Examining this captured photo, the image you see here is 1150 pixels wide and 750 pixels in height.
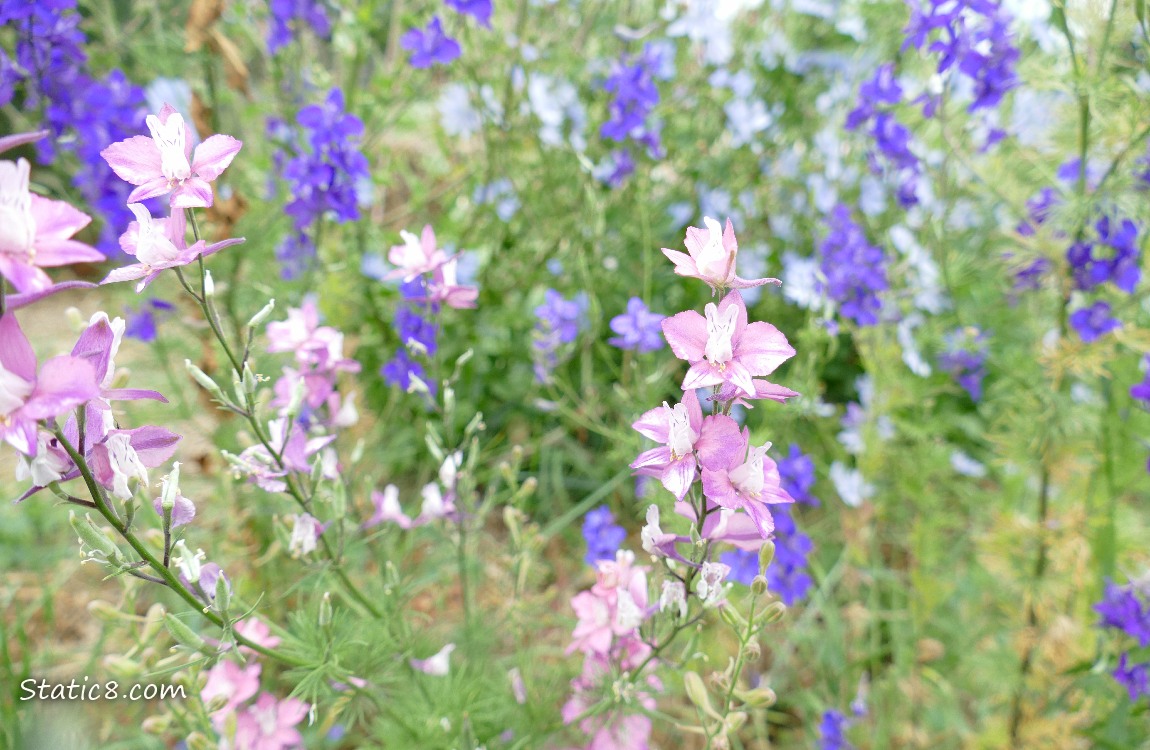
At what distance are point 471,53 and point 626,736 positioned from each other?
1777 mm

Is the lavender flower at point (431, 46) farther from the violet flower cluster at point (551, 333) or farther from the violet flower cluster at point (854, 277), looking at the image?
the violet flower cluster at point (854, 277)

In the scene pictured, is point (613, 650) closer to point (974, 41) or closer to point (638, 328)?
point (638, 328)

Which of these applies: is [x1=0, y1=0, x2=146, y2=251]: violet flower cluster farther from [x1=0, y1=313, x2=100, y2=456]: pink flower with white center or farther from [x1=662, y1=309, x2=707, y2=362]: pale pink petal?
[x1=662, y1=309, x2=707, y2=362]: pale pink petal

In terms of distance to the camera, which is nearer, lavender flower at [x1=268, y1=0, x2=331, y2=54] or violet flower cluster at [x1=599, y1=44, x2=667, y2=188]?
lavender flower at [x1=268, y1=0, x2=331, y2=54]

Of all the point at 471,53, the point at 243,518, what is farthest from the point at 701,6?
the point at 243,518

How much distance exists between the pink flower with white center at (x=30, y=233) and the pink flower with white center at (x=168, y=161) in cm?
14

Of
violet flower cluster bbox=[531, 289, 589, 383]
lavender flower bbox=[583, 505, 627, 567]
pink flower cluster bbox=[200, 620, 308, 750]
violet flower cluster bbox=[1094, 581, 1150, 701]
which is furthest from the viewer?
violet flower cluster bbox=[531, 289, 589, 383]

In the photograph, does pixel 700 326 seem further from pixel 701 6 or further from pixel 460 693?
pixel 701 6

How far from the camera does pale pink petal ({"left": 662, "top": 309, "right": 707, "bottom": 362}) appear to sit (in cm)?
71

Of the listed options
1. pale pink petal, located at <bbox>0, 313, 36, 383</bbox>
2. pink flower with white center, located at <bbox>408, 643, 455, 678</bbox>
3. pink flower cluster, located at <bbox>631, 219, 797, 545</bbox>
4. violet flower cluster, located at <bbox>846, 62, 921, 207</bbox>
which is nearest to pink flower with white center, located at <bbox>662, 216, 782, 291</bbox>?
pink flower cluster, located at <bbox>631, 219, 797, 545</bbox>

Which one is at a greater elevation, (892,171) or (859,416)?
(892,171)

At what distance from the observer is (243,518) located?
174 cm

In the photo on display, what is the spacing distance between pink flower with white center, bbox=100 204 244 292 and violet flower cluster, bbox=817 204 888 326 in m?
1.33

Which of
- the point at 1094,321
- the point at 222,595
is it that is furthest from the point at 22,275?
the point at 1094,321
